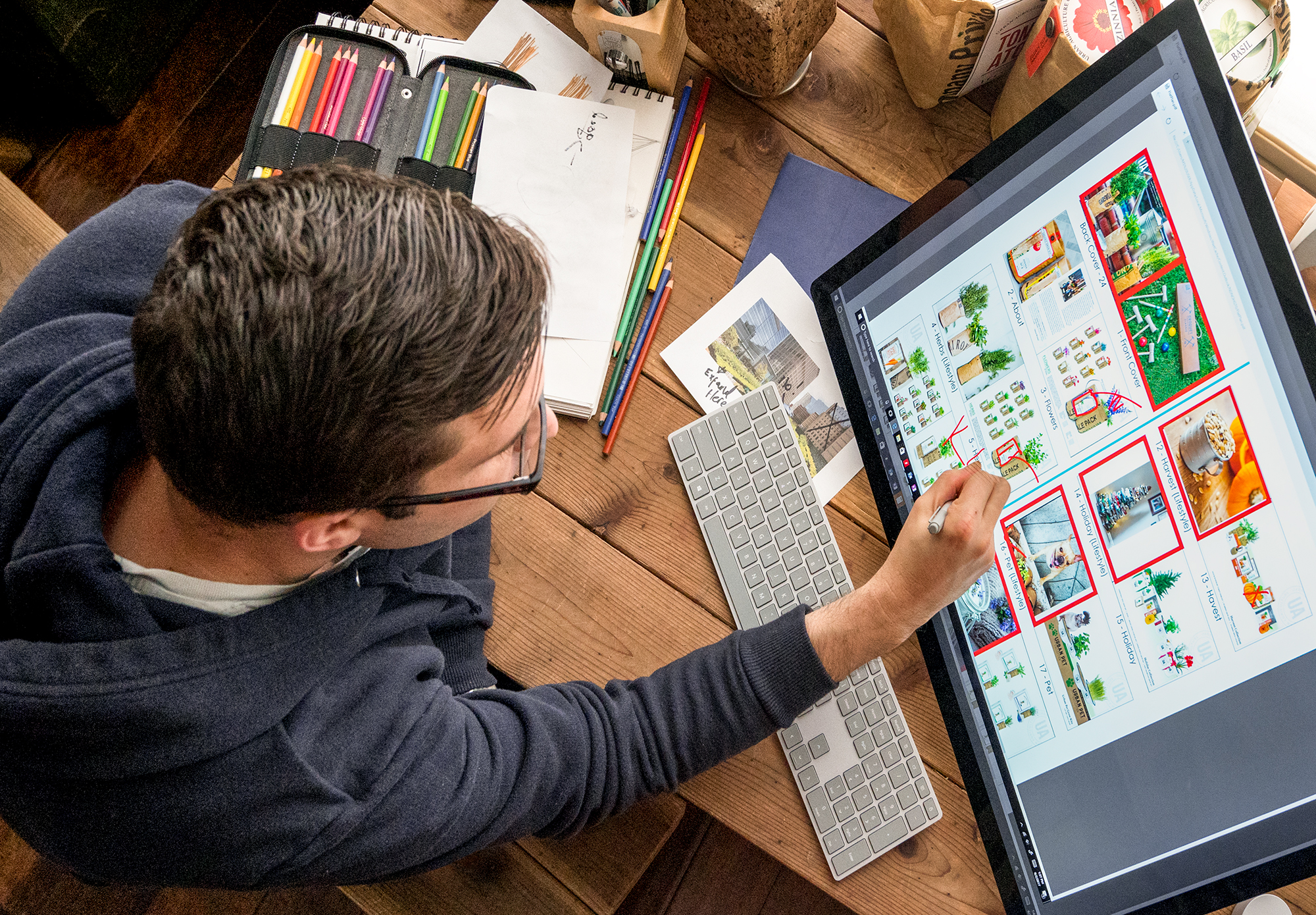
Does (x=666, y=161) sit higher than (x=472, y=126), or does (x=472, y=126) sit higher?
(x=472, y=126)

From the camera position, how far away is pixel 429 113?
1.00 m

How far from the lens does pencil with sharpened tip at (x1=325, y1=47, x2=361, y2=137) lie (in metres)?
0.99

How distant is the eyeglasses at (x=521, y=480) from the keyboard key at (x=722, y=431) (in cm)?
19

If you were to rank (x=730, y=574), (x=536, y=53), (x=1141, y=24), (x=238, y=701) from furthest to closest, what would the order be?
(x=536, y=53) < (x=730, y=574) < (x=1141, y=24) < (x=238, y=701)

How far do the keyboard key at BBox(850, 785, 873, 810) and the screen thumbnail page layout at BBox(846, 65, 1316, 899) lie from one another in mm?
163

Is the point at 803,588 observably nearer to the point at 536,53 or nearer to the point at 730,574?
the point at 730,574

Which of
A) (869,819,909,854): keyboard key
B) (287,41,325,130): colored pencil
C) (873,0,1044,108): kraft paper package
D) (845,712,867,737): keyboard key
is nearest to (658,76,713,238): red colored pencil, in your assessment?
(873,0,1044,108): kraft paper package

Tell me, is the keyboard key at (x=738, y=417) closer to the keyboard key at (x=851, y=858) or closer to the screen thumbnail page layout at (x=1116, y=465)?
the screen thumbnail page layout at (x=1116, y=465)

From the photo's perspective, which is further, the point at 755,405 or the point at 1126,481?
the point at 755,405

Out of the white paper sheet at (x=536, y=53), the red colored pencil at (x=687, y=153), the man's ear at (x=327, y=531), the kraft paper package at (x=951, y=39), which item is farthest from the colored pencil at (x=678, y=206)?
the man's ear at (x=327, y=531)

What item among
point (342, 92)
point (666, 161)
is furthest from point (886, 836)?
point (342, 92)

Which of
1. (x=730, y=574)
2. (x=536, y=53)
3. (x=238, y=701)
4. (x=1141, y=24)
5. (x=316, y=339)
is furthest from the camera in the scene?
(x=536, y=53)

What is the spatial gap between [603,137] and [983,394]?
1.72 feet

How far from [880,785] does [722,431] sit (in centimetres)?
39
